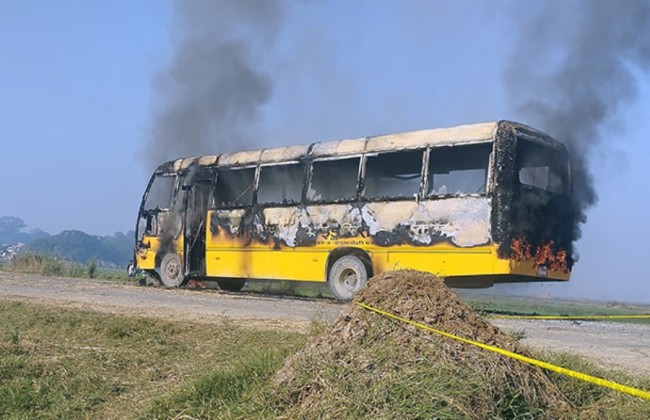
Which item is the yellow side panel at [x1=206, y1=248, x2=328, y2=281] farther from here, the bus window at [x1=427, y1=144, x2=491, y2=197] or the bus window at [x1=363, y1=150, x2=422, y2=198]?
the bus window at [x1=427, y1=144, x2=491, y2=197]

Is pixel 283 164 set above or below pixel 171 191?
above

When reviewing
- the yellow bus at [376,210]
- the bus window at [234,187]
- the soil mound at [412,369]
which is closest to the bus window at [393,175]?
the yellow bus at [376,210]

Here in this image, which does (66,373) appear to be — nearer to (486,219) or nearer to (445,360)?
(445,360)

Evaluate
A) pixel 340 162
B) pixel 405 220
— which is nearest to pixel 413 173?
pixel 405 220

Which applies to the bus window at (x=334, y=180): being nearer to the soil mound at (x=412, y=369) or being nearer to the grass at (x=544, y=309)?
the grass at (x=544, y=309)

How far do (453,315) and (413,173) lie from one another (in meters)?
8.29

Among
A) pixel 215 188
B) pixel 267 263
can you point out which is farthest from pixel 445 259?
pixel 215 188

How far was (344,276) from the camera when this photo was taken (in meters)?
13.6

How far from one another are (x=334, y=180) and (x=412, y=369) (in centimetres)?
1010

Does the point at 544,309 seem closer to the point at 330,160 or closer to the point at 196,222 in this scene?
the point at 330,160

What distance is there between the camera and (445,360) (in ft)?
13.5

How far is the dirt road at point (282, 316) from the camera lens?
22.9 ft

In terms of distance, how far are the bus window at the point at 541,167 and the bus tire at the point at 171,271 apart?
27.9ft

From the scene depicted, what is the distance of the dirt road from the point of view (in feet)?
22.9
